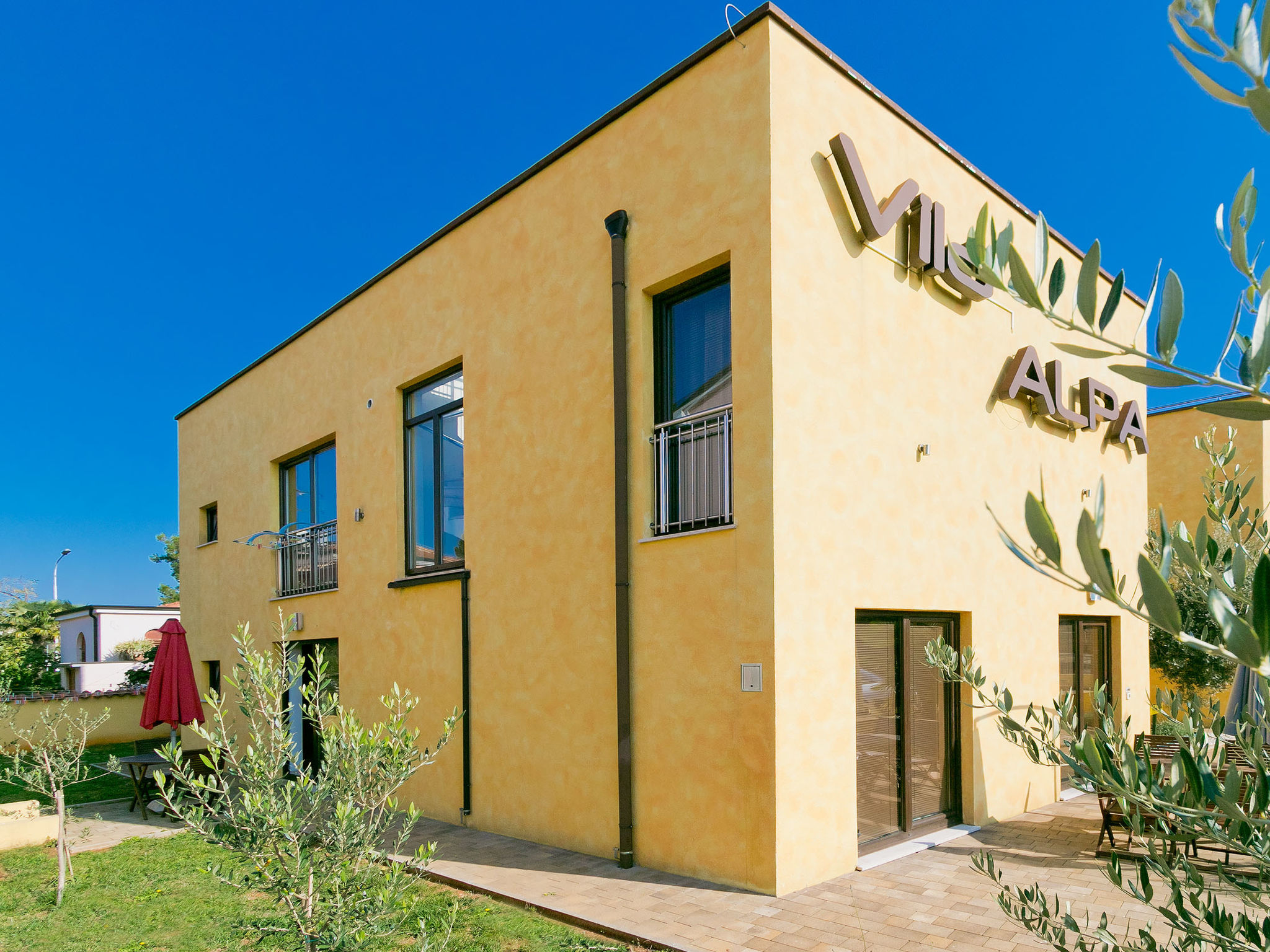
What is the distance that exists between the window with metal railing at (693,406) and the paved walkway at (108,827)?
Answer: 21.6 feet

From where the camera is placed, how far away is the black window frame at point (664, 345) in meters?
7.75

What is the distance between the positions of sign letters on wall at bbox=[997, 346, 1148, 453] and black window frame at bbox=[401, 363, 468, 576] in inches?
237

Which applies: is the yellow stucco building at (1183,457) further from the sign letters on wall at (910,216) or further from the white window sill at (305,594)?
the white window sill at (305,594)

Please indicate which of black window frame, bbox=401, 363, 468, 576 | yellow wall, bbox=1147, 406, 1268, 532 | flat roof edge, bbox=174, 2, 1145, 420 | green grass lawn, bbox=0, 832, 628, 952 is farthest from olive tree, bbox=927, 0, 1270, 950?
yellow wall, bbox=1147, 406, 1268, 532

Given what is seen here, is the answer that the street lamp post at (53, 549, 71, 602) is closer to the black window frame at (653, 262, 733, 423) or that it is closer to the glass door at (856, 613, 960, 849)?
the black window frame at (653, 262, 733, 423)

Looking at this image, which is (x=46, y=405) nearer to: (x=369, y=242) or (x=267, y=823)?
(x=369, y=242)

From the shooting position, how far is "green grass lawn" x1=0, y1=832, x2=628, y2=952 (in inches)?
226

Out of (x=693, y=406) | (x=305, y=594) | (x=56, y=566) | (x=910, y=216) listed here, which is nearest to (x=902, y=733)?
(x=693, y=406)

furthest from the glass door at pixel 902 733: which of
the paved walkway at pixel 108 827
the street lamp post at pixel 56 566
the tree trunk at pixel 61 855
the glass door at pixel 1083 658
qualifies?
the street lamp post at pixel 56 566

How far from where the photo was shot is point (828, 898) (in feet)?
20.4

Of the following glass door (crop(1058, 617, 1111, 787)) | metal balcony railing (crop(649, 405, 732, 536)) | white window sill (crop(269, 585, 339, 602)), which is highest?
metal balcony railing (crop(649, 405, 732, 536))

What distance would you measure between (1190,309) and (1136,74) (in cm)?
375

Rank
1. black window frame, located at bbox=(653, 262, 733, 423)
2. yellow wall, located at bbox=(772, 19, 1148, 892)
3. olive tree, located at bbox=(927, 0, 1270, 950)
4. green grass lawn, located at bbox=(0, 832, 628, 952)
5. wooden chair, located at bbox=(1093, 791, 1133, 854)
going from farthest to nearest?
1. black window frame, located at bbox=(653, 262, 733, 423)
2. wooden chair, located at bbox=(1093, 791, 1133, 854)
3. yellow wall, located at bbox=(772, 19, 1148, 892)
4. green grass lawn, located at bbox=(0, 832, 628, 952)
5. olive tree, located at bbox=(927, 0, 1270, 950)

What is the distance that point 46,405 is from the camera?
201 feet
